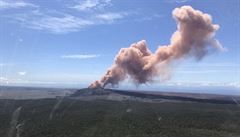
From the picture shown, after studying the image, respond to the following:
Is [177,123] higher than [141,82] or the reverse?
the reverse

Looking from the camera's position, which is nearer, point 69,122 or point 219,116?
point 69,122

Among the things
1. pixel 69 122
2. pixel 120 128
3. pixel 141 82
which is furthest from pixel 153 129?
pixel 141 82

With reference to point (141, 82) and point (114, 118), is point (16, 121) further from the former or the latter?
point (141, 82)

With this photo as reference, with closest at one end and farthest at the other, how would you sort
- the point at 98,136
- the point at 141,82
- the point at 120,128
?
1. the point at 98,136
2. the point at 120,128
3. the point at 141,82

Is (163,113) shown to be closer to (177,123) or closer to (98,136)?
(177,123)

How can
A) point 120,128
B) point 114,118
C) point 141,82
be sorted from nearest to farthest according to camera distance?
point 120,128 → point 114,118 → point 141,82

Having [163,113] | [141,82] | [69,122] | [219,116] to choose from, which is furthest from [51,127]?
[141,82]

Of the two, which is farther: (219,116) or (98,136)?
(219,116)

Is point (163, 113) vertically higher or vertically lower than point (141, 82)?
lower

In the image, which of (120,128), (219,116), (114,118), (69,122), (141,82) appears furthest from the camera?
(141,82)
